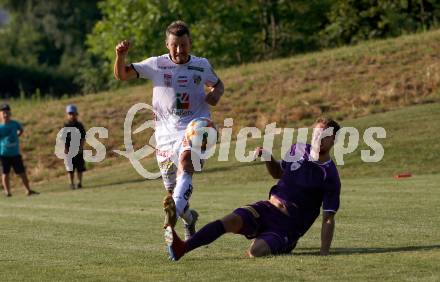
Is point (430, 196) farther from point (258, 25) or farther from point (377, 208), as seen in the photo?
point (258, 25)

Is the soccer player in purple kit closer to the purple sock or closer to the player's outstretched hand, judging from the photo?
the purple sock

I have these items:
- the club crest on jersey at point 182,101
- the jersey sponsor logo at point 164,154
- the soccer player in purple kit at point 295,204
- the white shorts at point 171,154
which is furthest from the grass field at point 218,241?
the club crest on jersey at point 182,101

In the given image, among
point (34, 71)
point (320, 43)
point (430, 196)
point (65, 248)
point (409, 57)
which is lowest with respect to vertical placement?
point (34, 71)

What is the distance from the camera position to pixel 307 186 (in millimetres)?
10484

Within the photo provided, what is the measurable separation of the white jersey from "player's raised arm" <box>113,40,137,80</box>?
0.36ft

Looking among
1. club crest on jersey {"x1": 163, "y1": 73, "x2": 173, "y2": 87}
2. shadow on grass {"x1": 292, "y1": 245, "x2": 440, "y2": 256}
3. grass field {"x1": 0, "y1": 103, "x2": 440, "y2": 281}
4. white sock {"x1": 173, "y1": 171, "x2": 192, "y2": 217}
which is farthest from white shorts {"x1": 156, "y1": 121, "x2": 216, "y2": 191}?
shadow on grass {"x1": 292, "y1": 245, "x2": 440, "y2": 256}

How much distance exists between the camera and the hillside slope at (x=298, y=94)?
123 ft

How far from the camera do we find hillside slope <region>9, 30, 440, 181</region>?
123 feet

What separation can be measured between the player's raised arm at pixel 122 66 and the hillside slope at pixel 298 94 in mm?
24288

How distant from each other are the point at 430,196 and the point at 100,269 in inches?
348

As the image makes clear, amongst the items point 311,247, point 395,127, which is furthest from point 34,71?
point 311,247

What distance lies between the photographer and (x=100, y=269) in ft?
31.3

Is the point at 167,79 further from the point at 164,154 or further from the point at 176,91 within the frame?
the point at 164,154

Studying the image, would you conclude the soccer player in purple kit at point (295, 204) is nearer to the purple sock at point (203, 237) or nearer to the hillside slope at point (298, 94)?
the purple sock at point (203, 237)
